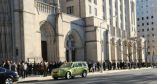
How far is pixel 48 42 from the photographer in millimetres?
51656

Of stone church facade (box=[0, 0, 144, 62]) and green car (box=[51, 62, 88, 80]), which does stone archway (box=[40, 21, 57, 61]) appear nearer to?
stone church facade (box=[0, 0, 144, 62])

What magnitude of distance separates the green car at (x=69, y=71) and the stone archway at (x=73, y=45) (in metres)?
18.8

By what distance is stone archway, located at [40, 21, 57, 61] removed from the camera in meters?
50.8

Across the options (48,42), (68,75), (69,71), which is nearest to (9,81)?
(68,75)

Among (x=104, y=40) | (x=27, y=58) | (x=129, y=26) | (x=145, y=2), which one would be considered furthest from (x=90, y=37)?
(x=145, y=2)

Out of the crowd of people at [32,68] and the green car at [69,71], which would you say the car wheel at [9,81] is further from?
the crowd of people at [32,68]

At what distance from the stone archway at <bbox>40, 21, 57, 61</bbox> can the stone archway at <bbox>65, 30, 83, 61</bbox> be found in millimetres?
5179

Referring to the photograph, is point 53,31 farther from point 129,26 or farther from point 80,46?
point 129,26

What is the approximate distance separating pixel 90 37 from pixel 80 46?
2276mm

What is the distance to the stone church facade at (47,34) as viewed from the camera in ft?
140

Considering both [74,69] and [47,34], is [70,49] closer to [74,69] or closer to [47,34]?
[47,34]

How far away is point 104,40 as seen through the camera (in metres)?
67.8

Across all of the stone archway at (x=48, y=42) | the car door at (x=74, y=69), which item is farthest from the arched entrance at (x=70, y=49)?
the car door at (x=74, y=69)

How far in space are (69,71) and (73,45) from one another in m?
24.6
